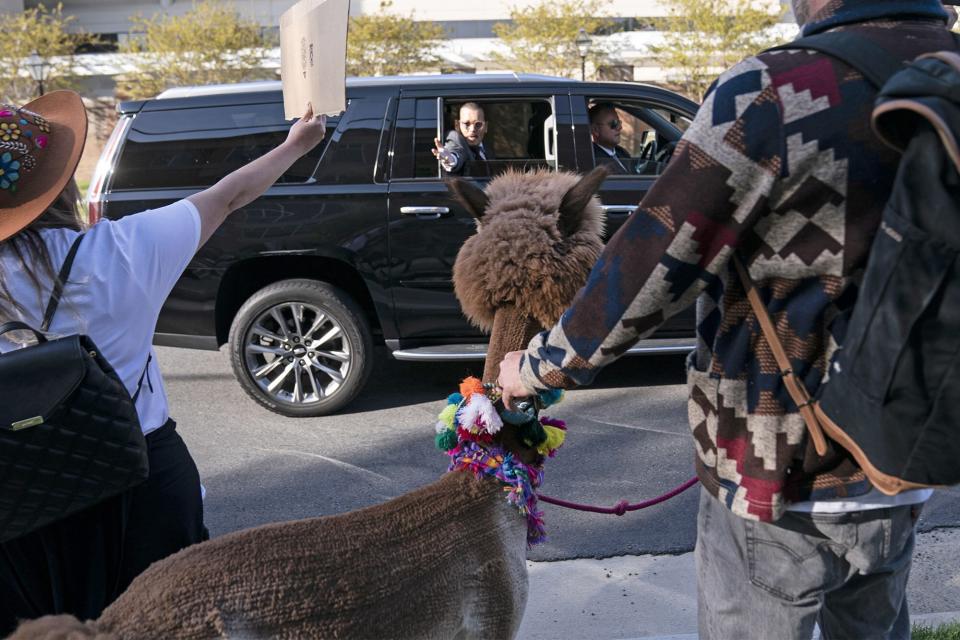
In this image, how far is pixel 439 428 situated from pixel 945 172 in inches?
51.6

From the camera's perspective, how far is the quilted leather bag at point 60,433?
5.67 ft

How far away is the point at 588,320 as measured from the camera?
161cm

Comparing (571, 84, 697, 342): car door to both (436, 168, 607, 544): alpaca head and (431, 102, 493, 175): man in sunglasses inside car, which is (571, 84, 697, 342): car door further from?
(436, 168, 607, 544): alpaca head

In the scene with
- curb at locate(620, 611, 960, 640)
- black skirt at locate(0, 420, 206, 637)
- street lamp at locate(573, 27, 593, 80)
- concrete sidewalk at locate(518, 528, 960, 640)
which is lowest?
concrete sidewalk at locate(518, 528, 960, 640)

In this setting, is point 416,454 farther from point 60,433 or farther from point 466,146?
point 60,433

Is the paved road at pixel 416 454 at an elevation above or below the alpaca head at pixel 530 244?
below

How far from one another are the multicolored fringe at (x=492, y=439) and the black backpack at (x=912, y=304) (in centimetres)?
87

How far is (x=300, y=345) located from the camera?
5.83 metres

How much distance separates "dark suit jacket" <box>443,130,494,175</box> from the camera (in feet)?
19.8

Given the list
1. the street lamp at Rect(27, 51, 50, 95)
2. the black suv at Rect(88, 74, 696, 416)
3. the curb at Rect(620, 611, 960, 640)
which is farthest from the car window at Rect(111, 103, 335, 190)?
the street lamp at Rect(27, 51, 50, 95)

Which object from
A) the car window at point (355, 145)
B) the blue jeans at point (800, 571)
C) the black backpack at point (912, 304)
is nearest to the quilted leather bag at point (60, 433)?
the blue jeans at point (800, 571)

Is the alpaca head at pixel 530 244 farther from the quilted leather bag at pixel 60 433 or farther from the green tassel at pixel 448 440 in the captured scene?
the quilted leather bag at pixel 60 433

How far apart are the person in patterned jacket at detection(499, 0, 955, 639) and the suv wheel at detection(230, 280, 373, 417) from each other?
4093 mm

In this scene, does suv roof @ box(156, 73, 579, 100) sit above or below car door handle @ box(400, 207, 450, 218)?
above
